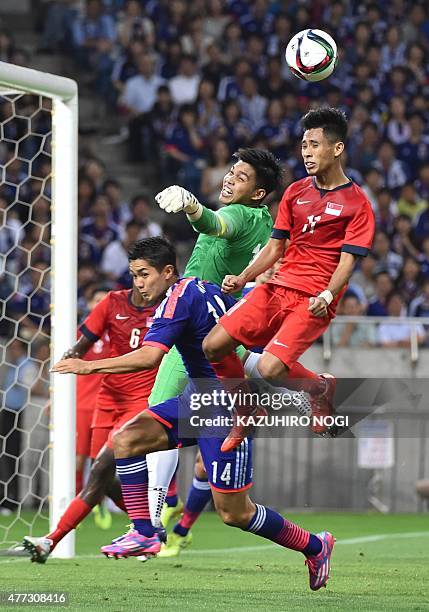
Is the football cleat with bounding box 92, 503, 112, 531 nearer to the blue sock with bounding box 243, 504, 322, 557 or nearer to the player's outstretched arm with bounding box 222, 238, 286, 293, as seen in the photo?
the player's outstretched arm with bounding box 222, 238, 286, 293

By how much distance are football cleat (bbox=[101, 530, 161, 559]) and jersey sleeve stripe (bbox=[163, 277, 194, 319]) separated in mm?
1222

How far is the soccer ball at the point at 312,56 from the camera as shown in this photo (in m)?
8.18

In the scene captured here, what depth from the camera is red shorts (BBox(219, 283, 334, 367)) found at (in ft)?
24.5

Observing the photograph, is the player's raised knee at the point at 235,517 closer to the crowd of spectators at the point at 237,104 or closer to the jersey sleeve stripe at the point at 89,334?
the jersey sleeve stripe at the point at 89,334

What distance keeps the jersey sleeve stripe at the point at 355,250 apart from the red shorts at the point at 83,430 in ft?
17.1

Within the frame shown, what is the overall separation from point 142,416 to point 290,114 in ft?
39.7

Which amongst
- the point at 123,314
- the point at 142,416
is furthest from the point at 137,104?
the point at 142,416

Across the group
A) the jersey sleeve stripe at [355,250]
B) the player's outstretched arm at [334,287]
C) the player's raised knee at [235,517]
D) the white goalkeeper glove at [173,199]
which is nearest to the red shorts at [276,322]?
the player's outstretched arm at [334,287]

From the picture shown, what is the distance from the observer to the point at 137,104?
18344mm

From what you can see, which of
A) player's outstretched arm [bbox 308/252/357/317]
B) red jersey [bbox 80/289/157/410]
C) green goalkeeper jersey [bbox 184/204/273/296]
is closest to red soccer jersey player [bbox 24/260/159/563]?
red jersey [bbox 80/289/157/410]

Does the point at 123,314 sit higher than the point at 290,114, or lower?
lower

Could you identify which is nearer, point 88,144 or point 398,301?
point 398,301

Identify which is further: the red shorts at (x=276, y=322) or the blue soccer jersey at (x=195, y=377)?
the red shorts at (x=276, y=322)

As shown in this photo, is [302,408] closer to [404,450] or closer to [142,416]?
[142,416]
